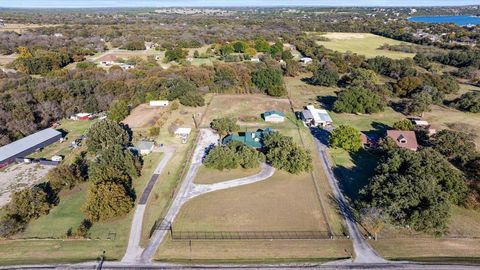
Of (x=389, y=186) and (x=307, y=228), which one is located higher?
(x=389, y=186)

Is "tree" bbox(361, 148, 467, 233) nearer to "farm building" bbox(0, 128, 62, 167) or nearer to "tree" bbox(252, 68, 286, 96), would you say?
"tree" bbox(252, 68, 286, 96)

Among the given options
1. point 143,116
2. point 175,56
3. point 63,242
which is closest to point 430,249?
point 63,242

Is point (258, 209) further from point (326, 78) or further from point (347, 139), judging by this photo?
point (326, 78)

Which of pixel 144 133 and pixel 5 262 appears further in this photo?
pixel 144 133

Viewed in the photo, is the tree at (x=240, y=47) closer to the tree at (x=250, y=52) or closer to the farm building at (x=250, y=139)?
the tree at (x=250, y=52)

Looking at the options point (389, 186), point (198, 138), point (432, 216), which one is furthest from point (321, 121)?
point (432, 216)

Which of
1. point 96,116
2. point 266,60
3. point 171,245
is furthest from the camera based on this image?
point 266,60

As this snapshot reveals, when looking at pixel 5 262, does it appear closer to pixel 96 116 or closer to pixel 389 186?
pixel 389 186
